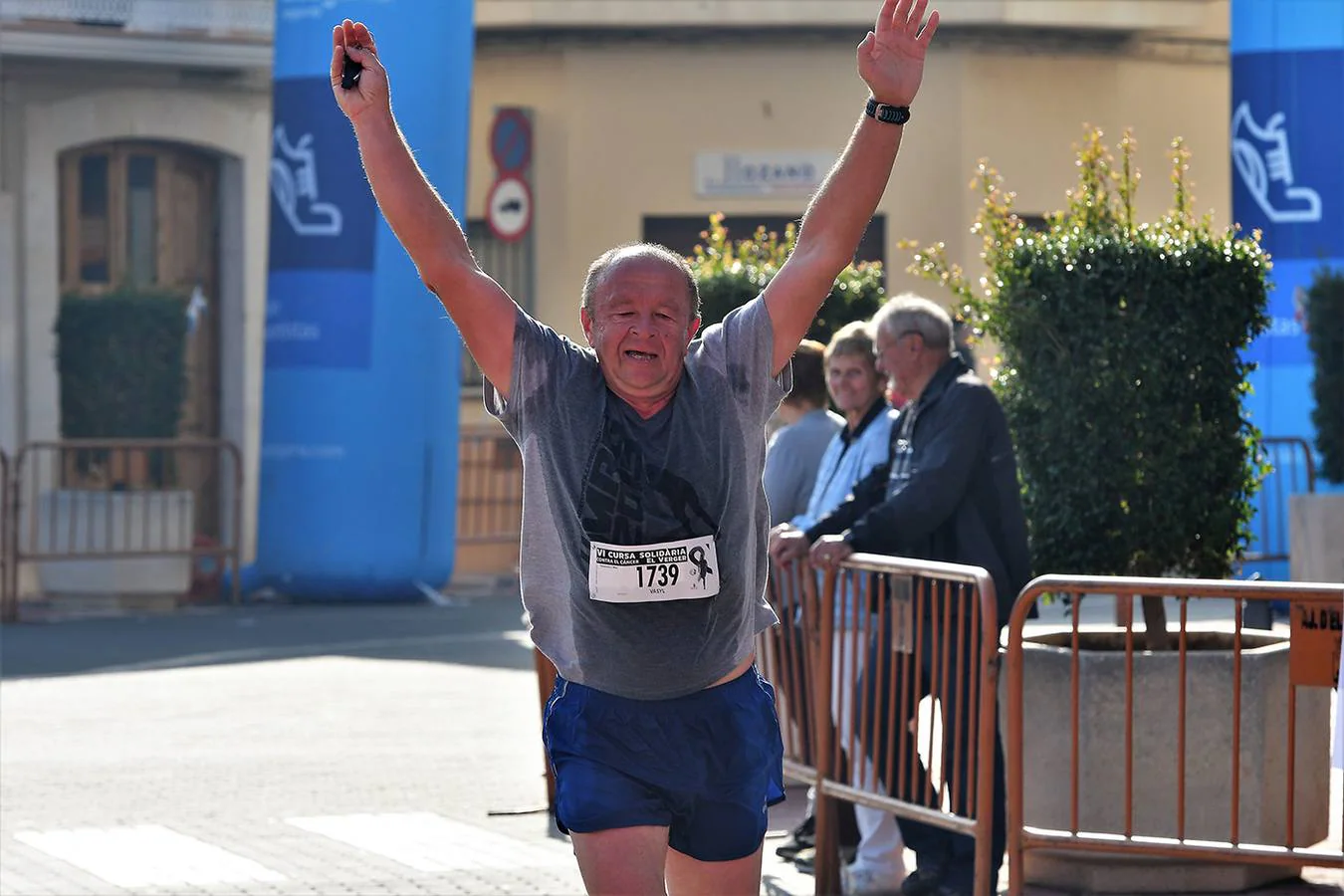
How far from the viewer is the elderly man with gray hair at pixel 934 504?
7.11 meters

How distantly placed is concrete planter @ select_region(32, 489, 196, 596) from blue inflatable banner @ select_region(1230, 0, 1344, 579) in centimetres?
793

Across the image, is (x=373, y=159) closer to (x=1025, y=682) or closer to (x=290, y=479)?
(x=1025, y=682)

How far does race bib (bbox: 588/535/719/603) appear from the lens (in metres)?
4.20

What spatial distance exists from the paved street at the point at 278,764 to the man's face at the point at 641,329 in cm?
343

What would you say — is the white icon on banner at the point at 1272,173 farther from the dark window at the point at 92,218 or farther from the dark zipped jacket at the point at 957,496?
the dark zipped jacket at the point at 957,496

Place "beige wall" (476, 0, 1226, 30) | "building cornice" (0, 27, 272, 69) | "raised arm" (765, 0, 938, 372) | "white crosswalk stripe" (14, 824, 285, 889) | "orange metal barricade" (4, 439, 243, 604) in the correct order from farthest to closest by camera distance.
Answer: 1. "beige wall" (476, 0, 1226, 30)
2. "building cornice" (0, 27, 272, 69)
3. "orange metal barricade" (4, 439, 243, 604)
4. "white crosswalk stripe" (14, 824, 285, 889)
5. "raised arm" (765, 0, 938, 372)

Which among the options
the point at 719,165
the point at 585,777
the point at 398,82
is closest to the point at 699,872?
the point at 585,777

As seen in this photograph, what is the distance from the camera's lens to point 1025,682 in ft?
23.2

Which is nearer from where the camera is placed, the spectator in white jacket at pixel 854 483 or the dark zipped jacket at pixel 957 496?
the dark zipped jacket at pixel 957 496

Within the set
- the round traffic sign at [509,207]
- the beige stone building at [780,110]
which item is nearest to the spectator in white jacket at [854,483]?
the beige stone building at [780,110]

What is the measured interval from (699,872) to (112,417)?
1498 centimetres

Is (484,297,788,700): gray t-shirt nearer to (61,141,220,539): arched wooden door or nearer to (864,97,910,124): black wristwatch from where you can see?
(864,97,910,124): black wristwatch

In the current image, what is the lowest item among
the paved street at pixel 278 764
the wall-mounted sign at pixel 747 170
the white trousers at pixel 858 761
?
the paved street at pixel 278 764

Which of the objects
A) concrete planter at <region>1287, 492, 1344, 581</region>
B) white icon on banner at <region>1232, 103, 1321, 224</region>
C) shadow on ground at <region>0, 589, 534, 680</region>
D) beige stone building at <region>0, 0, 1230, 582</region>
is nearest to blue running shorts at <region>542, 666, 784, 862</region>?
concrete planter at <region>1287, 492, 1344, 581</region>
